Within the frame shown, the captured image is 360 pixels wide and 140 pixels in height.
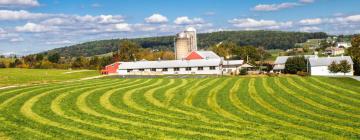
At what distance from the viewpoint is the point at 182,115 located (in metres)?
25.7

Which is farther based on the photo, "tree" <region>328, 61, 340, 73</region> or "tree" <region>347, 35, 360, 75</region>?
"tree" <region>347, 35, 360, 75</region>

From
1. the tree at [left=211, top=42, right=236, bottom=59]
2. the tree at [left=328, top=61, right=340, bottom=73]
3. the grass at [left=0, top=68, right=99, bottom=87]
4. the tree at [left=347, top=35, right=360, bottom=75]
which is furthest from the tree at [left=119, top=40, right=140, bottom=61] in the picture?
the tree at [left=328, top=61, right=340, bottom=73]

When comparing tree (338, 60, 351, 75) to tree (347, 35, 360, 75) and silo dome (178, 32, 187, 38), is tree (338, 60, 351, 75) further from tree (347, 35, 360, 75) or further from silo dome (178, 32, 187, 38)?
silo dome (178, 32, 187, 38)

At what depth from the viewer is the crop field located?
19.7 metres

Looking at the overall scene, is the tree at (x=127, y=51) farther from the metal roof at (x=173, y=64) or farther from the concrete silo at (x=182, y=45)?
the metal roof at (x=173, y=64)

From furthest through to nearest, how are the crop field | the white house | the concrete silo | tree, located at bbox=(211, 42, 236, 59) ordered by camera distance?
1. tree, located at bbox=(211, 42, 236, 59)
2. the concrete silo
3. the white house
4. the crop field

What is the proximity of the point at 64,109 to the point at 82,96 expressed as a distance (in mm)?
7608

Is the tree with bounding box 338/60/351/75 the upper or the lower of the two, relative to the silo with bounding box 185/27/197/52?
lower

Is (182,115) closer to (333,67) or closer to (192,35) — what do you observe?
(333,67)

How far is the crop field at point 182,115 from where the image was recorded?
19719 mm

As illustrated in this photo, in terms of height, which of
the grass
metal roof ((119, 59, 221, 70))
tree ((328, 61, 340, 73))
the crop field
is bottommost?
the crop field

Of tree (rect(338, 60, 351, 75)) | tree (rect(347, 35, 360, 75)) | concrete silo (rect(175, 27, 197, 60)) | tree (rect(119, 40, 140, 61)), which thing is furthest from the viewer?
tree (rect(119, 40, 140, 61))

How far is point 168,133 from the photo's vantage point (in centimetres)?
1972

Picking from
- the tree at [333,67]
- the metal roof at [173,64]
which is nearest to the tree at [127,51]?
the metal roof at [173,64]
